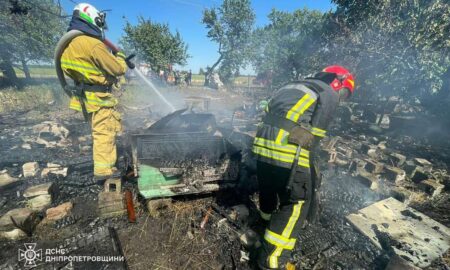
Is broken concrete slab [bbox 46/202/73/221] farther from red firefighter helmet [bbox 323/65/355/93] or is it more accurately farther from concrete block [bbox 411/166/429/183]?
concrete block [bbox 411/166/429/183]

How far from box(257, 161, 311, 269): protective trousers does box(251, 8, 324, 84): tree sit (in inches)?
423

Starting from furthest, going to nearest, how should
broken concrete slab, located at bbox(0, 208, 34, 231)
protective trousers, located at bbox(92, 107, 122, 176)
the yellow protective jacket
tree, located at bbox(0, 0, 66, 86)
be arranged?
tree, located at bbox(0, 0, 66, 86)
protective trousers, located at bbox(92, 107, 122, 176)
the yellow protective jacket
broken concrete slab, located at bbox(0, 208, 34, 231)

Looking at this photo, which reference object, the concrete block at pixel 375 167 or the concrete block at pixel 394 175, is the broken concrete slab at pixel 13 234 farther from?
the concrete block at pixel 394 175

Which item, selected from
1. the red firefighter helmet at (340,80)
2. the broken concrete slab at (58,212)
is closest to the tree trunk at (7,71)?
the broken concrete slab at (58,212)

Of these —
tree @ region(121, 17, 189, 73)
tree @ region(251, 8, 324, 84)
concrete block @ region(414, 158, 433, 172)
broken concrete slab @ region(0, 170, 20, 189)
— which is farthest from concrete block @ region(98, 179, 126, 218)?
tree @ region(121, 17, 189, 73)

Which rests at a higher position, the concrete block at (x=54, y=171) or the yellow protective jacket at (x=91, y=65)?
the yellow protective jacket at (x=91, y=65)

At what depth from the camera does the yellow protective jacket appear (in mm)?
3435

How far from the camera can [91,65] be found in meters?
3.56

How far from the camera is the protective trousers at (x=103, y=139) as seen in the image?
381 cm

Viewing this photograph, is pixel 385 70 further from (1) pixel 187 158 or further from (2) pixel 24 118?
(2) pixel 24 118

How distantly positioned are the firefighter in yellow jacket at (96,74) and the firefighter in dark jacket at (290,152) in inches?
108

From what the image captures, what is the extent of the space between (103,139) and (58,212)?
1.23 meters

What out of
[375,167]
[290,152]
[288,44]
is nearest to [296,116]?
[290,152]

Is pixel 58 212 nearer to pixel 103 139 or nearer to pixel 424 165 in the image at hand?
pixel 103 139
